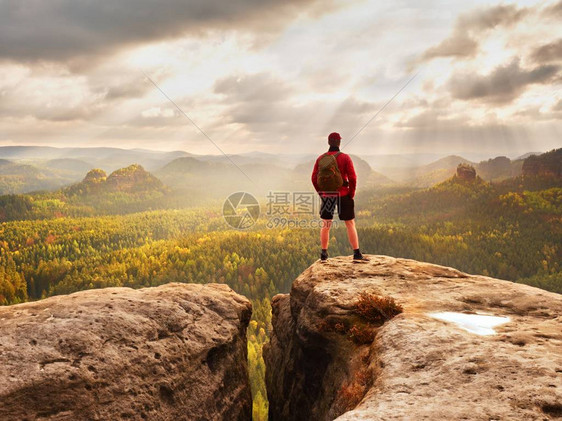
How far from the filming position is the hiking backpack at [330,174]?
16.1m

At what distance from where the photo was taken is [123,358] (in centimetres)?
1148

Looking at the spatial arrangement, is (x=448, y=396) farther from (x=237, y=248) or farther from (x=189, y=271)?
(x=237, y=248)

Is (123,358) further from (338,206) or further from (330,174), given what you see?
(330,174)

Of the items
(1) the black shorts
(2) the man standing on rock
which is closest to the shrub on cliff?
(2) the man standing on rock

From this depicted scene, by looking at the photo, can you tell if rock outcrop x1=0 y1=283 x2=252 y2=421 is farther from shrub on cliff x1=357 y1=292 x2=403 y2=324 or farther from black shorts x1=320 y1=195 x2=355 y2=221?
black shorts x1=320 y1=195 x2=355 y2=221

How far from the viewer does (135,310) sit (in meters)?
13.3

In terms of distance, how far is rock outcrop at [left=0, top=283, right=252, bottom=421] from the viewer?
9.95 m

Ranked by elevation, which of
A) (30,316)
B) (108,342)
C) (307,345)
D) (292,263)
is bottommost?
(292,263)

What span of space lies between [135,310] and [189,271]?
454 feet

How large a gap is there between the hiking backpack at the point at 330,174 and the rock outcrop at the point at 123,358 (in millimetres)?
7469

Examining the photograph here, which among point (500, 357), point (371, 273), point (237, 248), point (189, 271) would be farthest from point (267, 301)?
point (500, 357)

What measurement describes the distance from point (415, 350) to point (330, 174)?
8.63 metres

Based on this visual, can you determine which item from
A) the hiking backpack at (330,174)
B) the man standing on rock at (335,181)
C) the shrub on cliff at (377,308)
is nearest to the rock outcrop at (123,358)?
the shrub on cliff at (377,308)

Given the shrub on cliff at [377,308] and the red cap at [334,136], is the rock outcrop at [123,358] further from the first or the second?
the red cap at [334,136]
